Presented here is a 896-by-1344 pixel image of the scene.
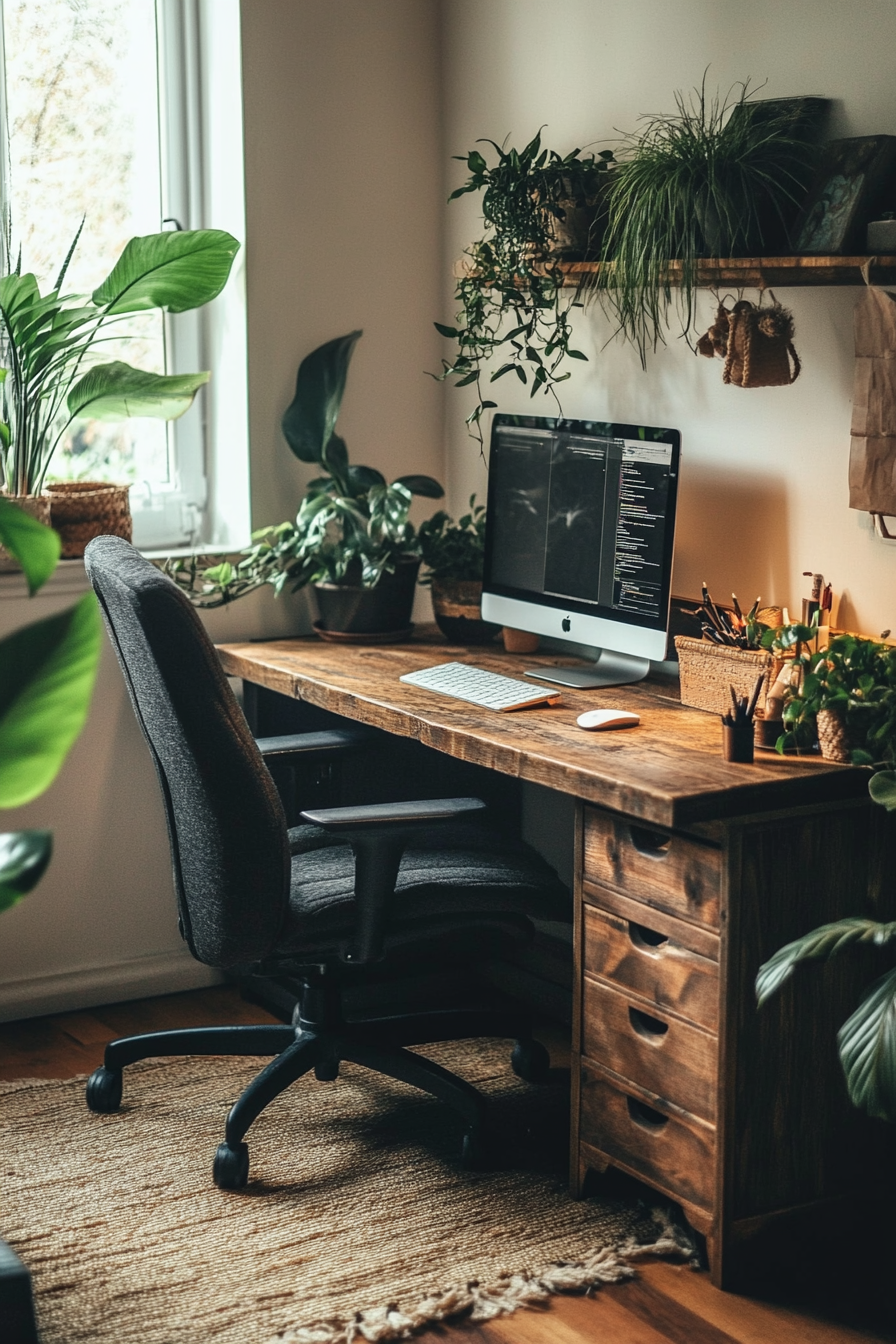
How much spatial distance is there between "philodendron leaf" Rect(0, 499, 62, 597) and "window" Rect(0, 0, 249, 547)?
193 centimetres

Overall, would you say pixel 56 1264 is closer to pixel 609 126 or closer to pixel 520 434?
pixel 520 434

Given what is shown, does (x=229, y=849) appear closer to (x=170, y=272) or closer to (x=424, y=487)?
(x=424, y=487)

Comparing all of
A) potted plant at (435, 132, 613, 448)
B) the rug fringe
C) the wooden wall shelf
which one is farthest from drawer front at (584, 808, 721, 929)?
potted plant at (435, 132, 613, 448)

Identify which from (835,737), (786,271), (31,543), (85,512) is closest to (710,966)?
(835,737)

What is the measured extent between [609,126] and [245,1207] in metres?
2.08

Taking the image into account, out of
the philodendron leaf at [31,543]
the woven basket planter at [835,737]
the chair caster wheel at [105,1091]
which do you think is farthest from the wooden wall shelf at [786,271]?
the chair caster wheel at [105,1091]

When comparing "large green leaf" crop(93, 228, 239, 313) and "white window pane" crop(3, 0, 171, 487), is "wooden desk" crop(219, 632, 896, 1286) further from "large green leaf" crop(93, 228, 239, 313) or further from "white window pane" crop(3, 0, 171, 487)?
"white window pane" crop(3, 0, 171, 487)

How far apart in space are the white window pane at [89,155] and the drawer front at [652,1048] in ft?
5.52

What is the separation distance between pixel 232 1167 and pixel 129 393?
1.55m

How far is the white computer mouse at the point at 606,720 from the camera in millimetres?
2469

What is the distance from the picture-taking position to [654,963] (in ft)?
7.49

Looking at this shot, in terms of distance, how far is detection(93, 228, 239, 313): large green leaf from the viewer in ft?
9.94

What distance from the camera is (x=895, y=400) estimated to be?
2305 mm

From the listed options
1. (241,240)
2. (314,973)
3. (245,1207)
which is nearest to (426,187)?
(241,240)
